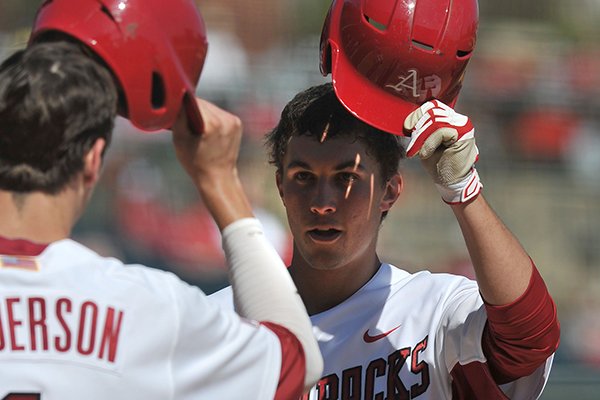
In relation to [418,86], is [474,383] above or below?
below

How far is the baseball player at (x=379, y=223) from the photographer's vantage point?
2473 millimetres

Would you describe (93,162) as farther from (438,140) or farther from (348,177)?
(348,177)

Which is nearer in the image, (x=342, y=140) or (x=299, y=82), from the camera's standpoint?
(x=342, y=140)

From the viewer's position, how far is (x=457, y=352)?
265cm

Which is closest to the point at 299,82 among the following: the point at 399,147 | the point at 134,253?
the point at 134,253

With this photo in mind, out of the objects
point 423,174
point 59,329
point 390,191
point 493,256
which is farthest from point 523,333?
point 423,174

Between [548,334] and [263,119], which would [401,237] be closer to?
[263,119]

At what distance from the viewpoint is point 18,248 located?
1.91 meters

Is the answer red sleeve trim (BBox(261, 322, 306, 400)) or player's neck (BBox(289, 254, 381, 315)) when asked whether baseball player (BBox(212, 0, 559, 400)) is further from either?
red sleeve trim (BBox(261, 322, 306, 400))

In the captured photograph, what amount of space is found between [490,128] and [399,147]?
20.8 feet

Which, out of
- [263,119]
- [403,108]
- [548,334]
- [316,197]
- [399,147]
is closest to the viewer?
[548,334]

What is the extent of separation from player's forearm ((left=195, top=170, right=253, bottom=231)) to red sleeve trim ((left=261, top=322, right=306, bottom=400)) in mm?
246

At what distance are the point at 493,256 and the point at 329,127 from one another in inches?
30.1

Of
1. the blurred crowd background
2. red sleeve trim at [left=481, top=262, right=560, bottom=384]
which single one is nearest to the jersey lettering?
red sleeve trim at [left=481, top=262, right=560, bottom=384]
